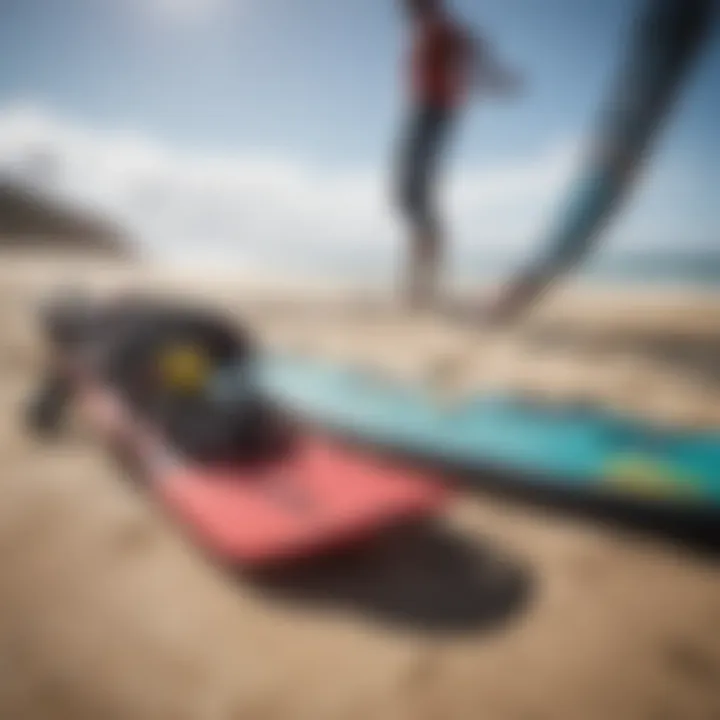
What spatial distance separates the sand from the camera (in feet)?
1.92

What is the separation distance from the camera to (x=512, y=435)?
0.83m

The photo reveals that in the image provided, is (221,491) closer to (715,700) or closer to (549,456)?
(549,456)

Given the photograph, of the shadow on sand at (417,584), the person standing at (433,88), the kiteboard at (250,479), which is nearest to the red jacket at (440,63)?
the person standing at (433,88)

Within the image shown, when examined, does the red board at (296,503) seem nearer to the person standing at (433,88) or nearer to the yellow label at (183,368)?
the yellow label at (183,368)

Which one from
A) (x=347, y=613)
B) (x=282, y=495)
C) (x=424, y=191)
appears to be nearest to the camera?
(x=347, y=613)

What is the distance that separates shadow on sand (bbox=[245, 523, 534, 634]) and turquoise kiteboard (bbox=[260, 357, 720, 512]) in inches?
4.5

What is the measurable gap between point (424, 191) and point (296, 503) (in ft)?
1.44

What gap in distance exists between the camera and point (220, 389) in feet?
2.71

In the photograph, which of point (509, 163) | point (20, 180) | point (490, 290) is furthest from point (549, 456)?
point (20, 180)

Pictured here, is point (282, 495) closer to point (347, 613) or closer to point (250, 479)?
point (250, 479)

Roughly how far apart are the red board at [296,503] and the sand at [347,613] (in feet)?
0.11

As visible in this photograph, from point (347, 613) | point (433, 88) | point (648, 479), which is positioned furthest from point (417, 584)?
point (433, 88)

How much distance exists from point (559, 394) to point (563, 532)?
0.23m

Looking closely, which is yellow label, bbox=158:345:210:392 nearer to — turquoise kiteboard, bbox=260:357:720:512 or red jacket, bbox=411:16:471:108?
turquoise kiteboard, bbox=260:357:720:512
